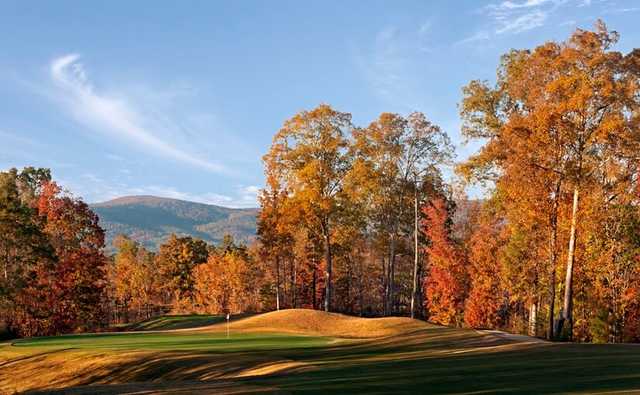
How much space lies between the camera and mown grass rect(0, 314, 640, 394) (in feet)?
38.8

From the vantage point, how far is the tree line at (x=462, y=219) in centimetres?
2600

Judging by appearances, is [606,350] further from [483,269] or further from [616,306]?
[483,269]

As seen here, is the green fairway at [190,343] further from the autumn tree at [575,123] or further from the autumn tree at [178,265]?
the autumn tree at [178,265]

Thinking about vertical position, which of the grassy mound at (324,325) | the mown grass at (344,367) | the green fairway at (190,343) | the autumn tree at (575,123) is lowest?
the grassy mound at (324,325)

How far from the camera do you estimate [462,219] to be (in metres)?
59.9

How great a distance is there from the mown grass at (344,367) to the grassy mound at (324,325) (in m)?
3.13

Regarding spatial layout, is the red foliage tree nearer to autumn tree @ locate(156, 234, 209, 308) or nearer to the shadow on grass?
the shadow on grass

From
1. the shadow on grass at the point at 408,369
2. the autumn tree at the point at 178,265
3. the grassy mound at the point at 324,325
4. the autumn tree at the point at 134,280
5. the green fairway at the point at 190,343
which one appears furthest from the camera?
the autumn tree at the point at 134,280

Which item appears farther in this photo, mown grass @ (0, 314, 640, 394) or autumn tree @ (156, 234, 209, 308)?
autumn tree @ (156, 234, 209, 308)

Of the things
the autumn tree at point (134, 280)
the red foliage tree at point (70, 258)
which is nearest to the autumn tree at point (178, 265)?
the autumn tree at point (134, 280)

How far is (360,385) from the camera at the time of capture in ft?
39.7

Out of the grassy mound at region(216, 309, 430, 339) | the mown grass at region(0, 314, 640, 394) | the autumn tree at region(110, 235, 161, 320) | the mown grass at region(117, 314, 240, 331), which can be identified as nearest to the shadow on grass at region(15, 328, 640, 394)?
the mown grass at region(0, 314, 640, 394)

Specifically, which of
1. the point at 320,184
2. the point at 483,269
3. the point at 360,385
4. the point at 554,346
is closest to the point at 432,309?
the point at 483,269

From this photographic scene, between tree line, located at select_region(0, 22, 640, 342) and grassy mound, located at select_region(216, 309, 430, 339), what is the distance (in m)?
6.72
